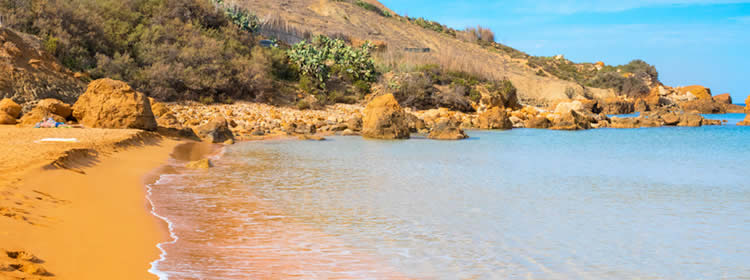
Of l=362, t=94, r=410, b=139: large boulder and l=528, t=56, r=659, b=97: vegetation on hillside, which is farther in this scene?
l=528, t=56, r=659, b=97: vegetation on hillside

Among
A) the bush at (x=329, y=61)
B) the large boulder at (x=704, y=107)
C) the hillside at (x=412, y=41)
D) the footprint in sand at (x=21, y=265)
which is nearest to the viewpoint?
the footprint in sand at (x=21, y=265)

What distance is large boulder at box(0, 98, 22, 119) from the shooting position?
11.9 metres

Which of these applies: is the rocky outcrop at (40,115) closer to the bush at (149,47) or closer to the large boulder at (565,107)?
the bush at (149,47)

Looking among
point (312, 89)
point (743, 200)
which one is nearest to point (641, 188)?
point (743, 200)

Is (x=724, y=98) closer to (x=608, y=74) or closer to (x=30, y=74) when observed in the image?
(x=608, y=74)

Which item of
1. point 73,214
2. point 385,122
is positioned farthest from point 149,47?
point 73,214

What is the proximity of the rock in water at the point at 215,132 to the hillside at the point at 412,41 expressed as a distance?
56.0ft

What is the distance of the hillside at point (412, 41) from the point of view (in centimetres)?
3431

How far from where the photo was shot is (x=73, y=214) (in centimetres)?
461

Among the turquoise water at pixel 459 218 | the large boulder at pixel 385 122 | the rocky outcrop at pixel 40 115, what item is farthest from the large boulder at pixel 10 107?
the large boulder at pixel 385 122

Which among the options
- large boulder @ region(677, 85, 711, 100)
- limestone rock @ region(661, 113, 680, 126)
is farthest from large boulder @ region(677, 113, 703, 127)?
large boulder @ region(677, 85, 711, 100)

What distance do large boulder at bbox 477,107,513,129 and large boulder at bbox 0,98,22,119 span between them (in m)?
15.0

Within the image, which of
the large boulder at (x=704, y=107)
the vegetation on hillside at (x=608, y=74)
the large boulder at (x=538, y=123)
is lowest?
the large boulder at (x=538, y=123)

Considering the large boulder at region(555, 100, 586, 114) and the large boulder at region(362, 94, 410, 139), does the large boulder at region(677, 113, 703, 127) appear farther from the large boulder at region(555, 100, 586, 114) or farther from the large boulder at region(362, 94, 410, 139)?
the large boulder at region(362, 94, 410, 139)
